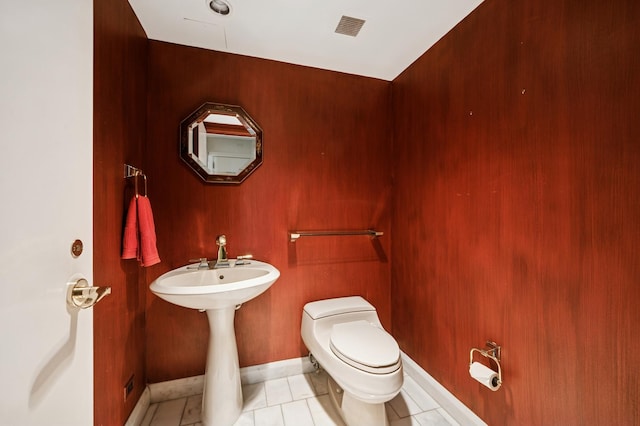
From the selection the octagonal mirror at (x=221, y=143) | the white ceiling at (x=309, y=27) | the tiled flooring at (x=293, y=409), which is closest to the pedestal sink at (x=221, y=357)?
the tiled flooring at (x=293, y=409)

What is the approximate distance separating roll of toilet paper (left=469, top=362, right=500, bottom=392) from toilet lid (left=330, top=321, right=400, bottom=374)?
1.16ft

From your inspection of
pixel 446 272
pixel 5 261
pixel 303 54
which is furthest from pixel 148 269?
pixel 446 272

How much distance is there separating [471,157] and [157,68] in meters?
1.94

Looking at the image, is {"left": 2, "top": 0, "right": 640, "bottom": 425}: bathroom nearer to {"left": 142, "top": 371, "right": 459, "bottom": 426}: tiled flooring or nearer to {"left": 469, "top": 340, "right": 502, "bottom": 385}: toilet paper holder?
{"left": 469, "top": 340, "right": 502, "bottom": 385}: toilet paper holder

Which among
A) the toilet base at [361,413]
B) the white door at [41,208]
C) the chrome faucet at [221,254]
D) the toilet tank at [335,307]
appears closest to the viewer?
the white door at [41,208]

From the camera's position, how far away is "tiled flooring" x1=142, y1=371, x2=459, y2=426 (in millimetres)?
1317

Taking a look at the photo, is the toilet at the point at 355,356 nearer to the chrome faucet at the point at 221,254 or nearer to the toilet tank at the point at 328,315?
the toilet tank at the point at 328,315

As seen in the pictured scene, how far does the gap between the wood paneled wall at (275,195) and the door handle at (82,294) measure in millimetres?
905

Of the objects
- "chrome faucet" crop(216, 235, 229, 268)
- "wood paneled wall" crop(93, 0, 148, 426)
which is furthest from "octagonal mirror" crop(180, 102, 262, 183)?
"chrome faucet" crop(216, 235, 229, 268)

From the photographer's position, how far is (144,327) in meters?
1.45

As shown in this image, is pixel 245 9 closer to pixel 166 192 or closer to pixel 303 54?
pixel 303 54

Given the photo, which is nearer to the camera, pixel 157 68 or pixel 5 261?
pixel 5 261

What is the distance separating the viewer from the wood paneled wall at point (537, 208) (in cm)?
77

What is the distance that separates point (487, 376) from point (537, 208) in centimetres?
77
